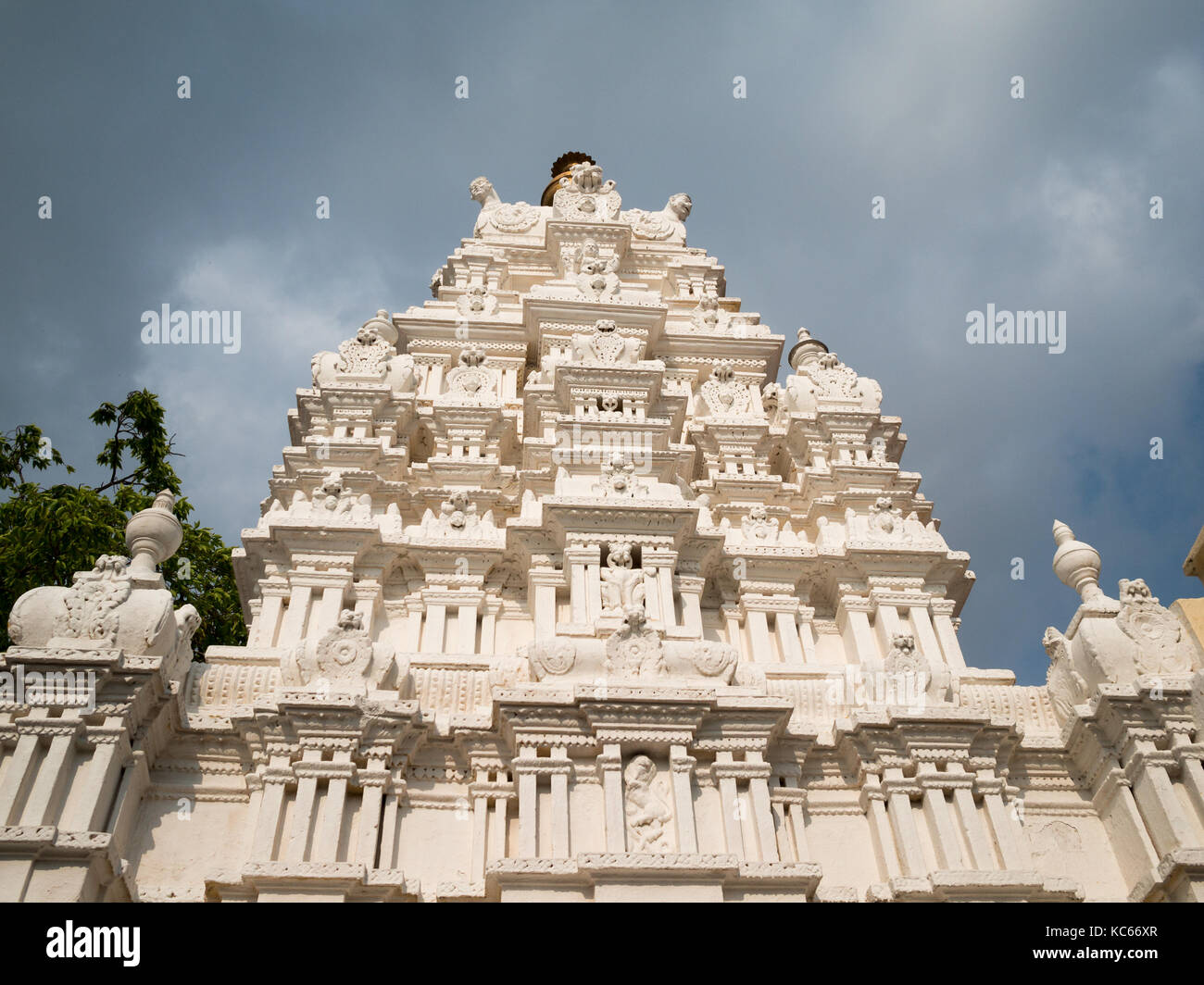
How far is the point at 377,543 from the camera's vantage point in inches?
566

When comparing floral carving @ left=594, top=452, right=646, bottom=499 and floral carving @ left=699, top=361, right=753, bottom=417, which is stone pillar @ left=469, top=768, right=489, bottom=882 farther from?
floral carving @ left=699, top=361, right=753, bottom=417

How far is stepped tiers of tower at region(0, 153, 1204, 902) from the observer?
10227 millimetres

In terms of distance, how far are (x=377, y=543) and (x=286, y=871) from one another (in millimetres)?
5405

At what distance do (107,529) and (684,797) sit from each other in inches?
481

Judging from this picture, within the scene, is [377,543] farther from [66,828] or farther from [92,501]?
[92,501]

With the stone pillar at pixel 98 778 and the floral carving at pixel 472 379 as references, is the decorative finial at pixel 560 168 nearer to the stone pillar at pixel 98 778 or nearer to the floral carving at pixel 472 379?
the floral carving at pixel 472 379

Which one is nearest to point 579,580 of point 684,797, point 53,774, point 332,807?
point 684,797

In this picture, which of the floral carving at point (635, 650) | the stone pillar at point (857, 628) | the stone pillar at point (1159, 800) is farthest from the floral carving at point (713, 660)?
the stone pillar at point (1159, 800)

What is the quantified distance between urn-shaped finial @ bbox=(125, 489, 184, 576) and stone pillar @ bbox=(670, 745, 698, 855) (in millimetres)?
6201

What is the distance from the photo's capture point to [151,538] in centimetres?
1245

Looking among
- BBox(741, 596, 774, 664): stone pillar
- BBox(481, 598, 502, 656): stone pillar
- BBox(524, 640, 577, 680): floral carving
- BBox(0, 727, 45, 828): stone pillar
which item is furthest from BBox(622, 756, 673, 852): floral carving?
BBox(0, 727, 45, 828): stone pillar

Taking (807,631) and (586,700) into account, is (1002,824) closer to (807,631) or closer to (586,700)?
(807,631)
